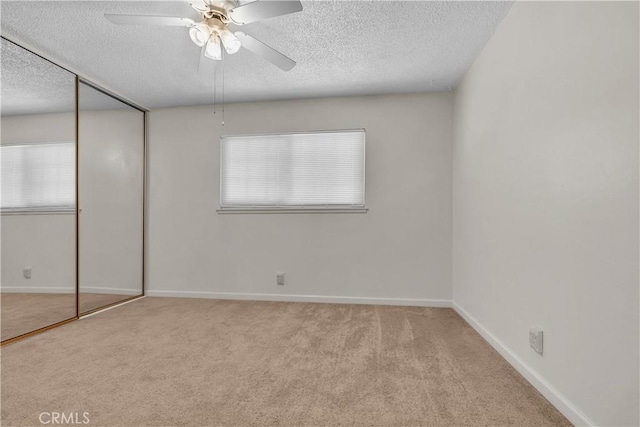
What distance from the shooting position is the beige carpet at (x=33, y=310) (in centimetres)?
246

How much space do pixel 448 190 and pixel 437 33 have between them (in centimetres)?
170

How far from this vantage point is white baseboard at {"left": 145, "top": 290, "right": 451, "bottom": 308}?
3.54m

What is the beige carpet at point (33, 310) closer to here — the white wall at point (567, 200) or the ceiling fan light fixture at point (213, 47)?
the ceiling fan light fixture at point (213, 47)

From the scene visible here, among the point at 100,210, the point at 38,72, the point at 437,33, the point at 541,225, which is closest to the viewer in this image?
the point at 541,225

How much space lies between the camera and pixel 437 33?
2393 mm

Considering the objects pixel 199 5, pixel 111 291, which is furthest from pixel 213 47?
pixel 111 291

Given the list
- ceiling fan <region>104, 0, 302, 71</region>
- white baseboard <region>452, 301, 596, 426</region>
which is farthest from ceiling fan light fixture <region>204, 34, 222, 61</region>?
white baseboard <region>452, 301, 596, 426</region>

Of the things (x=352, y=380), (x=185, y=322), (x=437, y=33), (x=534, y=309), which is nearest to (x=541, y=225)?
(x=534, y=309)

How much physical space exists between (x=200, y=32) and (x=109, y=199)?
2367 millimetres

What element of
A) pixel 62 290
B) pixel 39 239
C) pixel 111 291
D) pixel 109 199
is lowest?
pixel 111 291

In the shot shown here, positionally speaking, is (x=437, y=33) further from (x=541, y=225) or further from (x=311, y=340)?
(x=311, y=340)

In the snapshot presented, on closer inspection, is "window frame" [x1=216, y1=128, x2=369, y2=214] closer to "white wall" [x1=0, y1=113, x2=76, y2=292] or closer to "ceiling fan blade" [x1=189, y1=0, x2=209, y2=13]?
"white wall" [x1=0, y1=113, x2=76, y2=292]

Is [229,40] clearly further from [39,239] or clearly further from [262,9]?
[39,239]

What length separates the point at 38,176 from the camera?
2.69m
